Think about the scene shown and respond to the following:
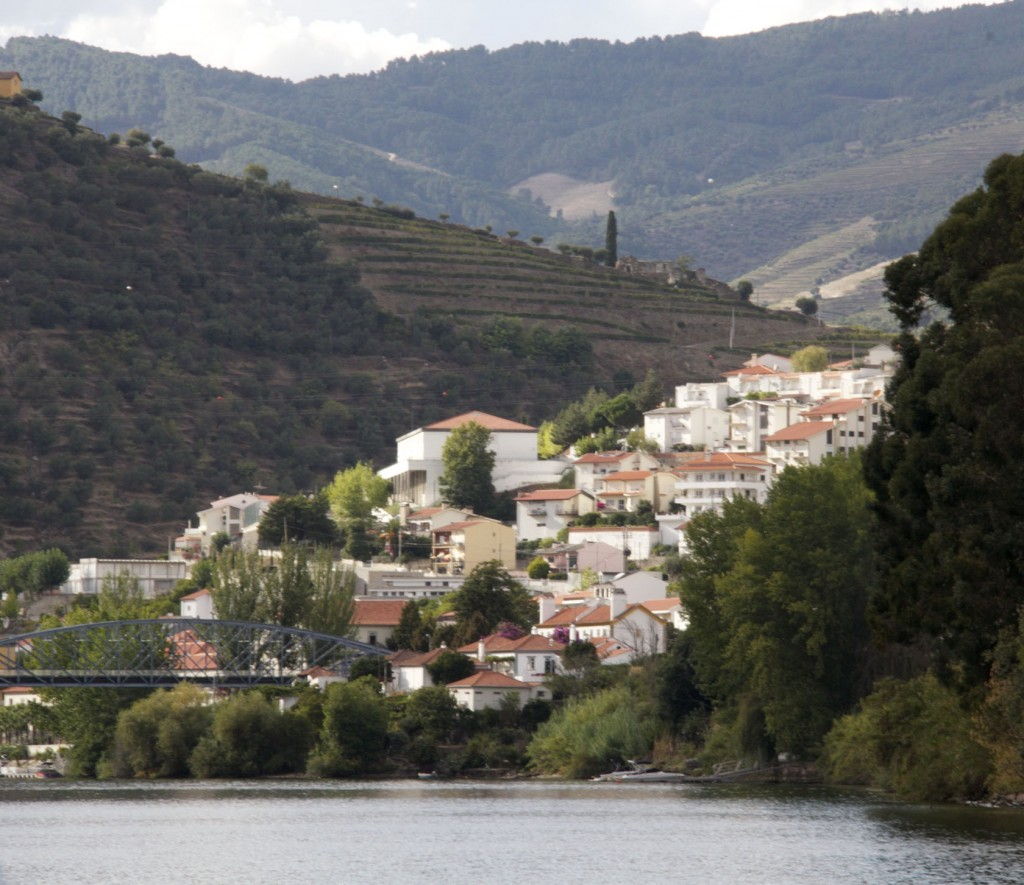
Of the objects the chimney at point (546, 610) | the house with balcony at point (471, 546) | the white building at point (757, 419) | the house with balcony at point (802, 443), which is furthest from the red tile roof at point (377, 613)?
the white building at point (757, 419)

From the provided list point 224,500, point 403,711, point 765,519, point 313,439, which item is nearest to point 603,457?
point 224,500

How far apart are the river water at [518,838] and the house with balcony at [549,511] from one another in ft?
187

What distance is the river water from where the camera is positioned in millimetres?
47781

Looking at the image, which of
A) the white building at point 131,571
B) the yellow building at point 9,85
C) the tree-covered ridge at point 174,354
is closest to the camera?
the white building at point 131,571

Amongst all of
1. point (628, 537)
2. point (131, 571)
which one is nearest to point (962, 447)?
point (628, 537)

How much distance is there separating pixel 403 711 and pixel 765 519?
72.4ft

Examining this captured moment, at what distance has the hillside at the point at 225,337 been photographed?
152250 mm

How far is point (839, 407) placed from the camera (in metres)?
128

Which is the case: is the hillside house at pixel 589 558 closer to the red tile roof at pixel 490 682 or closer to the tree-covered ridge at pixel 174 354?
the red tile roof at pixel 490 682

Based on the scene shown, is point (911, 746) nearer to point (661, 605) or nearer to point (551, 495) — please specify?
point (661, 605)

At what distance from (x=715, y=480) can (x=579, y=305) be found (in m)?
71.1

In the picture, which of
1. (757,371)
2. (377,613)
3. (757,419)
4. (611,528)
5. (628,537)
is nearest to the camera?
(377,613)

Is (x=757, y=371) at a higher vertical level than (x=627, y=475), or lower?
higher

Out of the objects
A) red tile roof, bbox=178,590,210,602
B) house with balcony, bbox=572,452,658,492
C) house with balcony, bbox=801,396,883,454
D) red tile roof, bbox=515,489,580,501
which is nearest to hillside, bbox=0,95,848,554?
red tile roof, bbox=178,590,210,602
